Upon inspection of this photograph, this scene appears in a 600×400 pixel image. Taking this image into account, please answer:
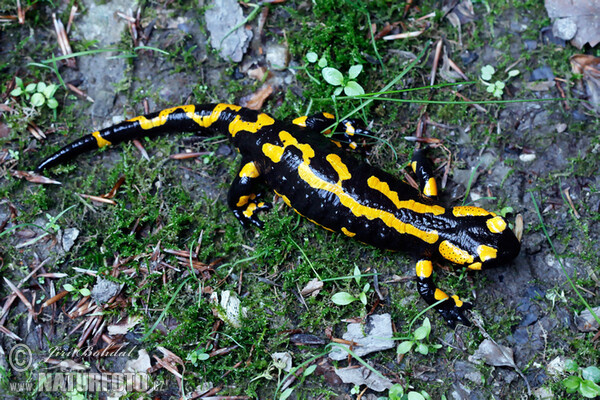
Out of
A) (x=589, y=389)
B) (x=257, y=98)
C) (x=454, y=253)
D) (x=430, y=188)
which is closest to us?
(x=589, y=389)

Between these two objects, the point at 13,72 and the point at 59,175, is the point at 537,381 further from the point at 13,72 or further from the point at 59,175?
the point at 13,72

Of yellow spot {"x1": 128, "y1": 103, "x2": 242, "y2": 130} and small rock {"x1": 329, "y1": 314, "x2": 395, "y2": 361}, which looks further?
yellow spot {"x1": 128, "y1": 103, "x2": 242, "y2": 130}

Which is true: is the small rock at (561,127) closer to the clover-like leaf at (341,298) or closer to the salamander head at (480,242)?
the salamander head at (480,242)

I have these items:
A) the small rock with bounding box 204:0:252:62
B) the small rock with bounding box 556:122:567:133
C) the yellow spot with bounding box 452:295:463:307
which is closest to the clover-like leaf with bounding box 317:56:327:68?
the small rock with bounding box 204:0:252:62

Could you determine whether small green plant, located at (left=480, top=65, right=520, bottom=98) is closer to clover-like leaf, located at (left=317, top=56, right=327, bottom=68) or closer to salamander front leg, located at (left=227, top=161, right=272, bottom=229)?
clover-like leaf, located at (left=317, top=56, right=327, bottom=68)

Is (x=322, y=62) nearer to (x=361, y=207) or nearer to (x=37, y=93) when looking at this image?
(x=361, y=207)

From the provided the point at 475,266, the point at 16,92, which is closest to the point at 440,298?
the point at 475,266

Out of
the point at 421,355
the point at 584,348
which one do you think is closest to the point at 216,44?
the point at 421,355
